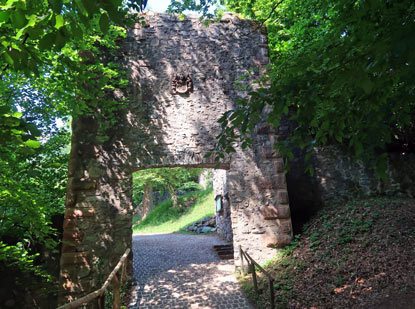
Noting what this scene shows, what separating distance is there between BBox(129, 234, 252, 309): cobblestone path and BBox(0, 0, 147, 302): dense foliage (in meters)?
1.87

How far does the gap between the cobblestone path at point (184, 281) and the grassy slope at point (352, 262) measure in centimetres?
44

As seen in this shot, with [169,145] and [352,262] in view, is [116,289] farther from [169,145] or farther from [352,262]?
[352,262]

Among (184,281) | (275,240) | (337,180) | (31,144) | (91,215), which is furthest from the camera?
(337,180)

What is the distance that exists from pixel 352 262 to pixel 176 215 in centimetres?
1284

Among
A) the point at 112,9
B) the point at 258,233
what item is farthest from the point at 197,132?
the point at 112,9

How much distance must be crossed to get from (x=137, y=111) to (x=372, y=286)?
4.90m

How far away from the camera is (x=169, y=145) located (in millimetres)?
5441

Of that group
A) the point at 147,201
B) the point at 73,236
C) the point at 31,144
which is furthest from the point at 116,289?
the point at 147,201

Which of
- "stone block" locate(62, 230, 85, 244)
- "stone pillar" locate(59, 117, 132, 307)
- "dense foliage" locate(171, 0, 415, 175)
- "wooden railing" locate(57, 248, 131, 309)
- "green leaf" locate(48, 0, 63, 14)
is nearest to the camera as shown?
"green leaf" locate(48, 0, 63, 14)

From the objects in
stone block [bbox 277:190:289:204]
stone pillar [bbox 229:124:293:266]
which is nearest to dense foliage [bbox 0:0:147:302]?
stone pillar [bbox 229:124:293:266]

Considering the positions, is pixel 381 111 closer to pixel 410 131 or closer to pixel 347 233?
pixel 347 233

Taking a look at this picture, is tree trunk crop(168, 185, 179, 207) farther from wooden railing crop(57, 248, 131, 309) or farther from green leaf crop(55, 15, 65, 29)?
green leaf crop(55, 15, 65, 29)

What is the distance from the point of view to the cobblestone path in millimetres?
4266

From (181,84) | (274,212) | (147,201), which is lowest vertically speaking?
(274,212)
